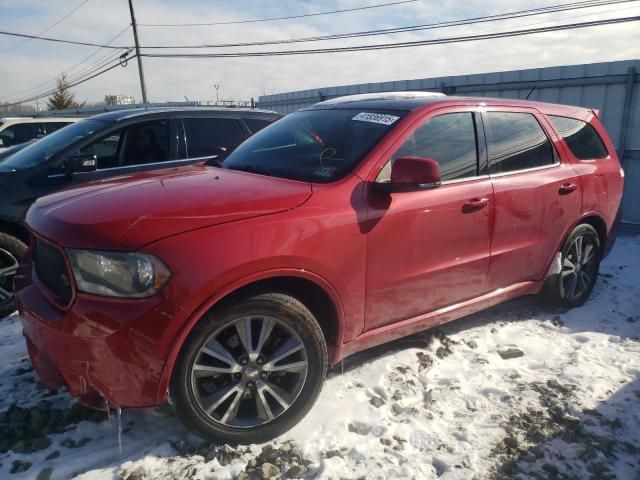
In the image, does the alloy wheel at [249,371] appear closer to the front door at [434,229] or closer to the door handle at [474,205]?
the front door at [434,229]

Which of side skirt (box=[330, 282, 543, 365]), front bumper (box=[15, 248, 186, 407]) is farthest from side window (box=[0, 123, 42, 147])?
side skirt (box=[330, 282, 543, 365])

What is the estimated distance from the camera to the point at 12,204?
4098mm

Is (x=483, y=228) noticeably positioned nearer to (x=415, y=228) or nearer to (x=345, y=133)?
(x=415, y=228)

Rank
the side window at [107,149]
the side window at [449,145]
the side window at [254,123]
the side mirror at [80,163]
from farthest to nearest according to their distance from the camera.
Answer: the side window at [254,123] < the side window at [107,149] < the side mirror at [80,163] < the side window at [449,145]

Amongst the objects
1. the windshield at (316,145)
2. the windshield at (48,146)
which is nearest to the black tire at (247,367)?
the windshield at (316,145)

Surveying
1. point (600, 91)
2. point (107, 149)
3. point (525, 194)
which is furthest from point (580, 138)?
point (600, 91)

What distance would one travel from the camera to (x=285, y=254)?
93.3 inches

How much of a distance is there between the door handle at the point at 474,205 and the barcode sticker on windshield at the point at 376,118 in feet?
2.37

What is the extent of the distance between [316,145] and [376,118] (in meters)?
0.42

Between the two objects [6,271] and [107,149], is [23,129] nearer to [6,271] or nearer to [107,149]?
[107,149]

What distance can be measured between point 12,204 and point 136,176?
5.68ft

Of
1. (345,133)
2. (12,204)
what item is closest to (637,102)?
(345,133)

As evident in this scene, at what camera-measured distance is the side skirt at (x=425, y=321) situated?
112 inches

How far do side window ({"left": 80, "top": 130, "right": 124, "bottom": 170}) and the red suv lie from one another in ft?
5.82
